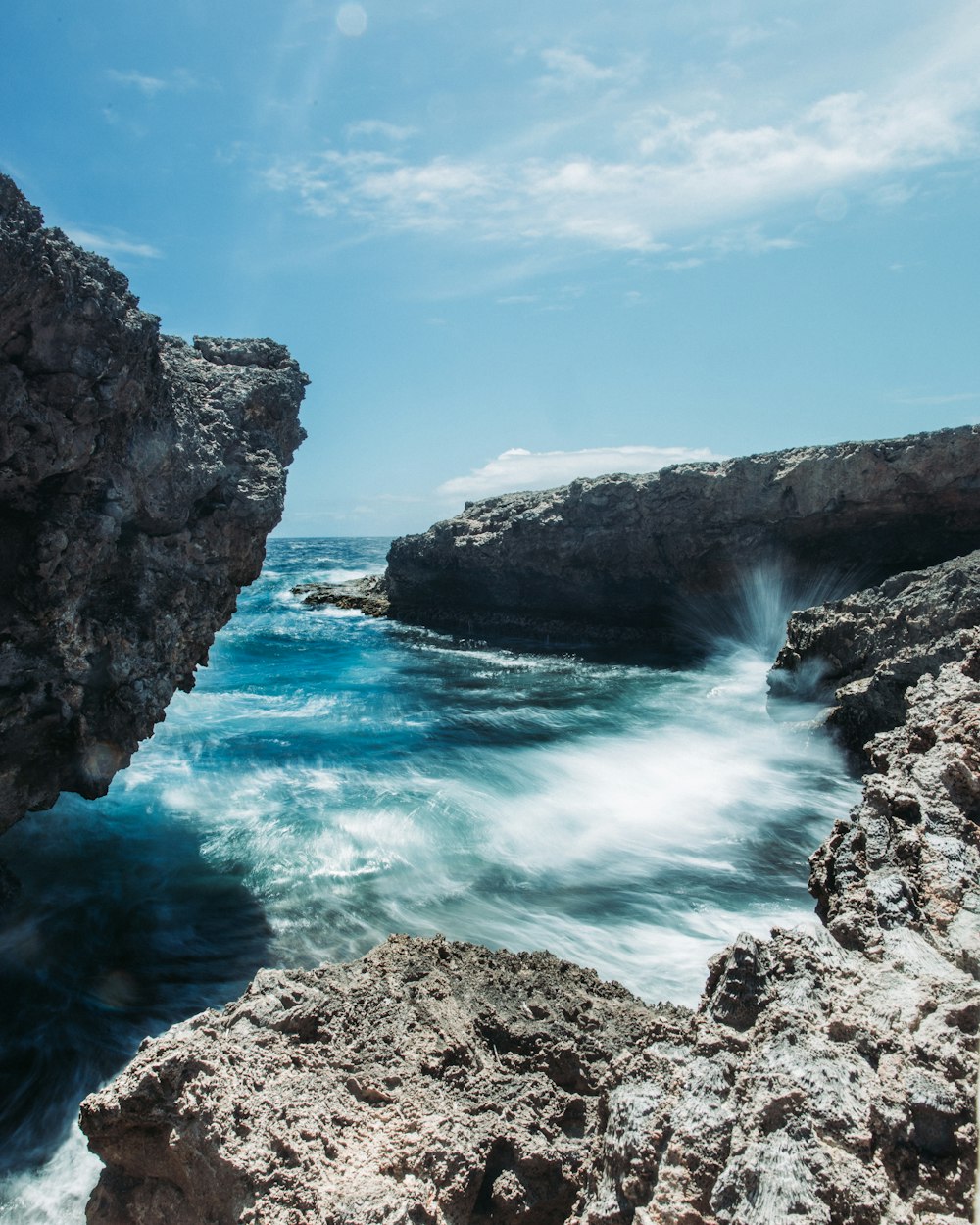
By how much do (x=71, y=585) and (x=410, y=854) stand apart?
4.89 metres

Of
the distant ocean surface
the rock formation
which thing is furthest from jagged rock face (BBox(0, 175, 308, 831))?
the rock formation

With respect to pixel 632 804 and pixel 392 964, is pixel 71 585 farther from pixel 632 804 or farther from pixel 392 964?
pixel 632 804

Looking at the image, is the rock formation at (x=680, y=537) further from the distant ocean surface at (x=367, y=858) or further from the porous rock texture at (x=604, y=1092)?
the porous rock texture at (x=604, y=1092)

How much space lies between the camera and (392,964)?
167 inches

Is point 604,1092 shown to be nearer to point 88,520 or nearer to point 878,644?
point 88,520

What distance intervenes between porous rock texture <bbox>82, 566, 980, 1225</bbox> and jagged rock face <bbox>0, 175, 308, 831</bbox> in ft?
13.4

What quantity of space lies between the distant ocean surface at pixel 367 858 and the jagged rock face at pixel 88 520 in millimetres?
1785

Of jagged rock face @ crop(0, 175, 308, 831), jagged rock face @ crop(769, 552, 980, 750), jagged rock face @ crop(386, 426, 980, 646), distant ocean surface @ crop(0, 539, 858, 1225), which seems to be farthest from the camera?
jagged rock face @ crop(386, 426, 980, 646)

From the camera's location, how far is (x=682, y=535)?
938 inches

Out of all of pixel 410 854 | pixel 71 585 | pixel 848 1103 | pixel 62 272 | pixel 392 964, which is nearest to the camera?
pixel 848 1103

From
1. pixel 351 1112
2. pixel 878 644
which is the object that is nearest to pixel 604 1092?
pixel 351 1112

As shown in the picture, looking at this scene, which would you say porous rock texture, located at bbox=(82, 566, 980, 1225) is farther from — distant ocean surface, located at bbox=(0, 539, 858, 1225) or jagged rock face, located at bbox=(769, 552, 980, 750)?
jagged rock face, located at bbox=(769, 552, 980, 750)

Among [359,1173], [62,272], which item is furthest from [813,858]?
[62,272]

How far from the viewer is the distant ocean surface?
6164 mm
